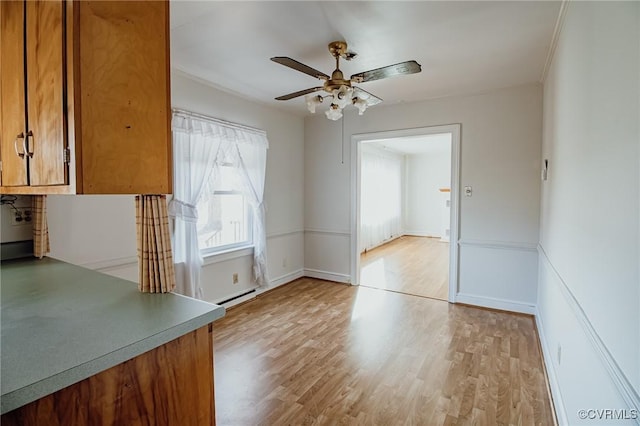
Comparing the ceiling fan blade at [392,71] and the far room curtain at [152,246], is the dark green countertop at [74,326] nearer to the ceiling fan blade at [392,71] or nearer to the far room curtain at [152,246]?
the far room curtain at [152,246]

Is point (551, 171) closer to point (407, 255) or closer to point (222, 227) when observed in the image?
point (222, 227)

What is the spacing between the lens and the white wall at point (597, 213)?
38.7 inches

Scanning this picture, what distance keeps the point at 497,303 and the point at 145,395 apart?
12.1ft

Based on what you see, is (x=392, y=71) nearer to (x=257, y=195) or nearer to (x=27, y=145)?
(x=27, y=145)

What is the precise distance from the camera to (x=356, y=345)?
2840mm

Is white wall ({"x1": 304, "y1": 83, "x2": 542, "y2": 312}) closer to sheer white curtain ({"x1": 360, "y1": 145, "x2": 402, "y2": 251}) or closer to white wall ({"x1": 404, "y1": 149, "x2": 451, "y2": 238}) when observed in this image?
sheer white curtain ({"x1": 360, "y1": 145, "x2": 402, "y2": 251})

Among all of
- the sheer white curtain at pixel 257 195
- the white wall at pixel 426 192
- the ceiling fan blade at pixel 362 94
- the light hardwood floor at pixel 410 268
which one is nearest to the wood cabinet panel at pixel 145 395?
the ceiling fan blade at pixel 362 94

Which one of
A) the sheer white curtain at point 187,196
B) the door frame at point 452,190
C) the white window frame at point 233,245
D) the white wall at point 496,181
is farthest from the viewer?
the door frame at point 452,190

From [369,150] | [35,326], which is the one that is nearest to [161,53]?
[35,326]

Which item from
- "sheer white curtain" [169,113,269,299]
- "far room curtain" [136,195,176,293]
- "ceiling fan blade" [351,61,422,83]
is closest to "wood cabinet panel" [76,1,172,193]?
"far room curtain" [136,195,176,293]

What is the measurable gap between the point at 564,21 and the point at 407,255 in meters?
5.01

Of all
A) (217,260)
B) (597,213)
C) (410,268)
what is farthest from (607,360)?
(410,268)

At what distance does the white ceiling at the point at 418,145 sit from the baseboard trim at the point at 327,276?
9.64 ft

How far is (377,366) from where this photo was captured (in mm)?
2506
